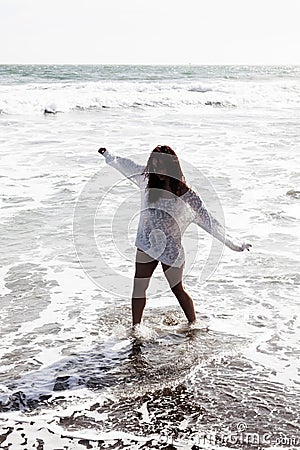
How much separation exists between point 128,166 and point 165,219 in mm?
717

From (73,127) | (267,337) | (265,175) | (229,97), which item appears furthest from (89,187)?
(229,97)

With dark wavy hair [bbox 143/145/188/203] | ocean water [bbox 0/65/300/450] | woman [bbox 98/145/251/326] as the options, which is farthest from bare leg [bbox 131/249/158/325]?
dark wavy hair [bbox 143/145/188/203]

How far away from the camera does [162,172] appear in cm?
477

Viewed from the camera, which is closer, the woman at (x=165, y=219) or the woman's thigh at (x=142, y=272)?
the woman at (x=165, y=219)

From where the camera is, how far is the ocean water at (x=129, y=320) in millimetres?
3756

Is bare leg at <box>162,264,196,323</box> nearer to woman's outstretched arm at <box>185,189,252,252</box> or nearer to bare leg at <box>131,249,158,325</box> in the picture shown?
bare leg at <box>131,249,158,325</box>

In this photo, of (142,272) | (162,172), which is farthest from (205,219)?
(142,272)

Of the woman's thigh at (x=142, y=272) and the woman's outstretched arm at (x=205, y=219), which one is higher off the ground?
the woman's outstretched arm at (x=205, y=219)

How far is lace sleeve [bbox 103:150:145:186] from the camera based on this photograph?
17.0 ft

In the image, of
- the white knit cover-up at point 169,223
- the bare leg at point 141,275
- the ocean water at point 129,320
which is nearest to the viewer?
the ocean water at point 129,320

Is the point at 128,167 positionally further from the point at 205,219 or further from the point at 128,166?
the point at 205,219

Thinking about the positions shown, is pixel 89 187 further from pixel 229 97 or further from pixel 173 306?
pixel 229 97

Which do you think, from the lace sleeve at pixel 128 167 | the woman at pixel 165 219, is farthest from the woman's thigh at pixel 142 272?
the lace sleeve at pixel 128 167

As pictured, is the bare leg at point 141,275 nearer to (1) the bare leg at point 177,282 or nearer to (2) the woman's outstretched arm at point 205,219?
(1) the bare leg at point 177,282
